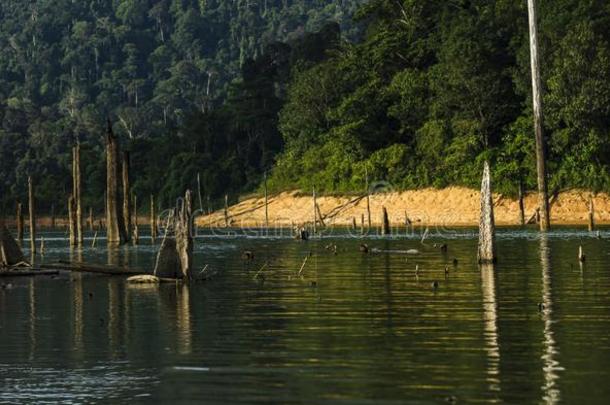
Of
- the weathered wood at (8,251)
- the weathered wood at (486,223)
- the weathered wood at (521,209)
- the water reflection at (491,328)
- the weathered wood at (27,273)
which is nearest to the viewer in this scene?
the water reflection at (491,328)

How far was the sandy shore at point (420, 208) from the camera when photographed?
307ft

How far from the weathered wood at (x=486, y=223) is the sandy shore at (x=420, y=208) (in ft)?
168

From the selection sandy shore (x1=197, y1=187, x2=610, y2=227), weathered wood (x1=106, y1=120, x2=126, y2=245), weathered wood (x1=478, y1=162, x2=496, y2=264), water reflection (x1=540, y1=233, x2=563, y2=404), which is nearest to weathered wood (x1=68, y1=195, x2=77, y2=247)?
weathered wood (x1=106, y1=120, x2=126, y2=245)

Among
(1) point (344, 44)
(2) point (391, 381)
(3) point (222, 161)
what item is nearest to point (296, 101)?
(1) point (344, 44)

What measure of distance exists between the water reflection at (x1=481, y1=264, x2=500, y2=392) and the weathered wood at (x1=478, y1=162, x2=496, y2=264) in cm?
165

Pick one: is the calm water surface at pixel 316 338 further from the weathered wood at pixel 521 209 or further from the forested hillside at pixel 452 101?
the weathered wood at pixel 521 209

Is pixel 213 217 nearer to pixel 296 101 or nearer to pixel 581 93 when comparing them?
pixel 296 101

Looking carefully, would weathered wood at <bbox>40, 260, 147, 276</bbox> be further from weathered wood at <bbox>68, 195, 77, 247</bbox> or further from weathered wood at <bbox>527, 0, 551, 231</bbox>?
weathered wood at <bbox>68, 195, 77, 247</bbox>

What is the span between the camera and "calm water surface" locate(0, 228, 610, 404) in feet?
54.0

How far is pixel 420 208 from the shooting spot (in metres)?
105

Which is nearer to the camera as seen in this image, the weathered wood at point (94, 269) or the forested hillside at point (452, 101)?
the weathered wood at point (94, 269)

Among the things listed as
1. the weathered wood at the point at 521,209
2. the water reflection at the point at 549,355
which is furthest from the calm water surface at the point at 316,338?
the weathered wood at the point at 521,209

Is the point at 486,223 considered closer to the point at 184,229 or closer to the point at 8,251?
the point at 184,229

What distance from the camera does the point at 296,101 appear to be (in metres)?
124
